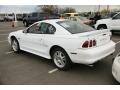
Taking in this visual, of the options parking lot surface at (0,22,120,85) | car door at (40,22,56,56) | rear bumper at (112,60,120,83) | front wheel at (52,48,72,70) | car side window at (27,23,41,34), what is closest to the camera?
rear bumper at (112,60,120,83)

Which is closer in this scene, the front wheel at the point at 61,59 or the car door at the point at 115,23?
the front wheel at the point at 61,59

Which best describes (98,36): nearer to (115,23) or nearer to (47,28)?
(47,28)

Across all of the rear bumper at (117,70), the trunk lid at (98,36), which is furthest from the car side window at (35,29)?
the rear bumper at (117,70)

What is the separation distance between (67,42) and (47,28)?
3.92 ft

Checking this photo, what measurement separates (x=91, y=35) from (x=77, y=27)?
932mm

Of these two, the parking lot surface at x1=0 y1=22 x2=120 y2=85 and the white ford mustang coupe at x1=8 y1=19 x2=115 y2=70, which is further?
the white ford mustang coupe at x1=8 y1=19 x2=115 y2=70

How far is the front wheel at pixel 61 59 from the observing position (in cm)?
524

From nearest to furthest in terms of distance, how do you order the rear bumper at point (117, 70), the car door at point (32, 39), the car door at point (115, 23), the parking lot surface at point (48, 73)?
the rear bumper at point (117, 70) → the parking lot surface at point (48, 73) → the car door at point (32, 39) → the car door at point (115, 23)

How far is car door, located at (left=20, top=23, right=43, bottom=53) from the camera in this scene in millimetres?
6148

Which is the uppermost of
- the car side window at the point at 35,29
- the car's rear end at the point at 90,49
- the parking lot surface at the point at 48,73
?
the car side window at the point at 35,29

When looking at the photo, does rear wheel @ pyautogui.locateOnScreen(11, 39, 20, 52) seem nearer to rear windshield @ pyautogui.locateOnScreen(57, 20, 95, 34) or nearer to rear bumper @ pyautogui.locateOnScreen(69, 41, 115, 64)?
rear windshield @ pyautogui.locateOnScreen(57, 20, 95, 34)

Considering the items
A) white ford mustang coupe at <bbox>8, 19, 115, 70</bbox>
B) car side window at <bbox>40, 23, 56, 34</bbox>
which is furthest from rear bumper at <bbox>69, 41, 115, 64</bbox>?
car side window at <bbox>40, 23, 56, 34</bbox>

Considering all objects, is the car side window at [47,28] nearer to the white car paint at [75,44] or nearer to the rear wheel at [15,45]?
the white car paint at [75,44]

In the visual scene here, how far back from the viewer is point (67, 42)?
5.10 metres
